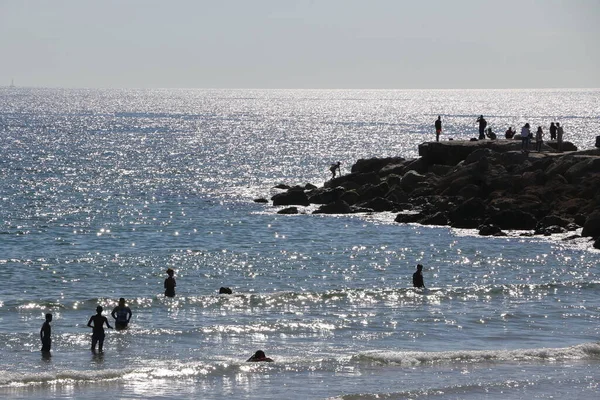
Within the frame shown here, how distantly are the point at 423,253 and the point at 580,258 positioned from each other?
19.7 ft

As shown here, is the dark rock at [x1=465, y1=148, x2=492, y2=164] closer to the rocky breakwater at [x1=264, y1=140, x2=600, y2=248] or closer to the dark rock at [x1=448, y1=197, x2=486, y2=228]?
the rocky breakwater at [x1=264, y1=140, x2=600, y2=248]

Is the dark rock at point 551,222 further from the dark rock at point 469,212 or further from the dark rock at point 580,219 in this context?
the dark rock at point 469,212

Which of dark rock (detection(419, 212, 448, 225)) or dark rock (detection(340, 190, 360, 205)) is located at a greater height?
dark rock (detection(340, 190, 360, 205))

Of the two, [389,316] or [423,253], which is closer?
[389,316]

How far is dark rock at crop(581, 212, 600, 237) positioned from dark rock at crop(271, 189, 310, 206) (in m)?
17.5

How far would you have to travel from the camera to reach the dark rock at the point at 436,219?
45.8m

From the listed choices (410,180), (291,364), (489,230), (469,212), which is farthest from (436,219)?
(291,364)

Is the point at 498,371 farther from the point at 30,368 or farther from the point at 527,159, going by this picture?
the point at 527,159

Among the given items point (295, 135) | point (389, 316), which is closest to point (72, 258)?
point (389, 316)

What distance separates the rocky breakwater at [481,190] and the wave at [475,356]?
15.8 meters

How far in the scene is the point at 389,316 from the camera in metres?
28.4

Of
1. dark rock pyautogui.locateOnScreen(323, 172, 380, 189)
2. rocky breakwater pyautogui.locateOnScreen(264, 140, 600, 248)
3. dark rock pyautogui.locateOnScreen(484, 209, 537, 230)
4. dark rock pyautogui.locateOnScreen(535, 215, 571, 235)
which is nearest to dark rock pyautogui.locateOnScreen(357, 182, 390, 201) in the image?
rocky breakwater pyautogui.locateOnScreen(264, 140, 600, 248)

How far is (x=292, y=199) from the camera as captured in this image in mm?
54125

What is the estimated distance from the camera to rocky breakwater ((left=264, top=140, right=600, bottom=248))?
43.7 meters
